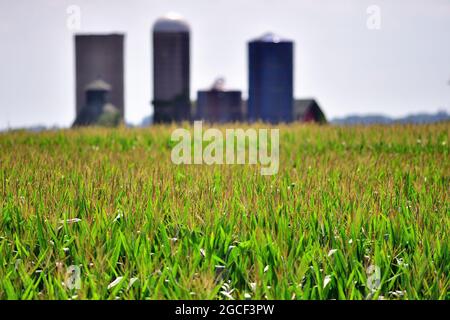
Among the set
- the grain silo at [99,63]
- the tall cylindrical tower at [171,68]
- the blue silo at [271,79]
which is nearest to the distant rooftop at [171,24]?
the tall cylindrical tower at [171,68]

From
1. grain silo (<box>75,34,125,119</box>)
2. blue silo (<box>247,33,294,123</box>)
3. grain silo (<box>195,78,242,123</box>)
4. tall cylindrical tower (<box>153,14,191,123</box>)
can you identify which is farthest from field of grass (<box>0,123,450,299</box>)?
blue silo (<box>247,33,294,123</box>)

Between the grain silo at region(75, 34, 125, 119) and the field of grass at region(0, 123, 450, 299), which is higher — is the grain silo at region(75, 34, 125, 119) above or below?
above

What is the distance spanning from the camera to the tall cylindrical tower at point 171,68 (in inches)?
6757

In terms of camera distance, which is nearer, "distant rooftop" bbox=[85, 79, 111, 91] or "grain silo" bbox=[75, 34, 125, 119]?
"distant rooftop" bbox=[85, 79, 111, 91]

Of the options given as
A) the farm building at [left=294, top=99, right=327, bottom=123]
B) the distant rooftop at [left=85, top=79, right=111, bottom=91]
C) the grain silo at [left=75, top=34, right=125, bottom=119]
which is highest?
the grain silo at [left=75, top=34, right=125, bottom=119]

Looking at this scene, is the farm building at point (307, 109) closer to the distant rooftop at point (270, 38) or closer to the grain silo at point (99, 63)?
the distant rooftop at point (270, 38)

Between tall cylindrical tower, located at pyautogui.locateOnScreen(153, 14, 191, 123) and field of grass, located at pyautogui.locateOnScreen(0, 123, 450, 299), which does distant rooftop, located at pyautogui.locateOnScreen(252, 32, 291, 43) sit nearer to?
tall cylindrical tower, located at pyautogui.locateOnScreen(153, 14, 191, 123)

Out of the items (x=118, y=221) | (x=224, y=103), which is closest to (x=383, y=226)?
(x=118, y=221)

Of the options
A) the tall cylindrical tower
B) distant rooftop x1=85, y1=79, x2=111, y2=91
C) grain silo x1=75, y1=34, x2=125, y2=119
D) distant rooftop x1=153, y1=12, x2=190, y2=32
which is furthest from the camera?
grain silo x1=75, y1=34, x2=125, y2=119

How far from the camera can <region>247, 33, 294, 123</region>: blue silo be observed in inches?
7525

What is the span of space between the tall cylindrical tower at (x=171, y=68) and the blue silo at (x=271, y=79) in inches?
821

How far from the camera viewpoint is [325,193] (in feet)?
31.1

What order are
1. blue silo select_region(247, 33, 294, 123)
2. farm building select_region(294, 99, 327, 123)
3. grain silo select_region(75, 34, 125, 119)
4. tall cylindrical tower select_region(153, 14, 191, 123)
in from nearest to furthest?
tall cylindrical tower select_region(153, 14, 191, 123), farm building select_region(294, 99, 327, 123), grain silo select_region(75, 34, 125, 119), blue silo select_region(247, 33, 294, 123)
